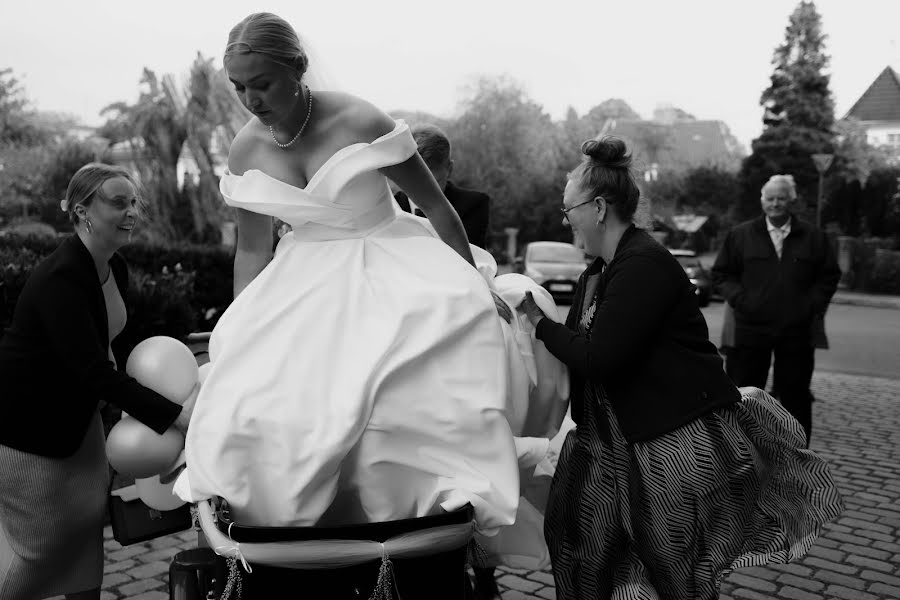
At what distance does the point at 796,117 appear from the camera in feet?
148

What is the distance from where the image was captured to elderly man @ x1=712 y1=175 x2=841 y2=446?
6.35 meters

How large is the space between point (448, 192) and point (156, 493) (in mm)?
2340

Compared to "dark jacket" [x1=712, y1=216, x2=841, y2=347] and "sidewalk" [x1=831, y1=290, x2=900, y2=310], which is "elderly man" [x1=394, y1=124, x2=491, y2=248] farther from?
"sidewalk" [x1=831, y1=290, x2=900, y2=310]

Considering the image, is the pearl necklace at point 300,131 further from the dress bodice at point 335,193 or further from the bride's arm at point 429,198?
the bride's arm at point 429,198

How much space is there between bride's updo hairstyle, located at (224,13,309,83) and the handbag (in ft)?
4.88

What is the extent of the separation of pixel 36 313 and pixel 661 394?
2.10 m

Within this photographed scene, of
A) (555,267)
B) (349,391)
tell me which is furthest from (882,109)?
(349,391)

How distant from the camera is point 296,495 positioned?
207cm

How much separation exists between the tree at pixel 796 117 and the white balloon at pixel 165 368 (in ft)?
133

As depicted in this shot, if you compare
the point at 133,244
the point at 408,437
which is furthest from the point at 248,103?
the point at 133,244

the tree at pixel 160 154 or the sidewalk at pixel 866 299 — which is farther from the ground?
the tree at pixel 160 154

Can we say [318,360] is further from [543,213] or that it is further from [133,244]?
[543,213]

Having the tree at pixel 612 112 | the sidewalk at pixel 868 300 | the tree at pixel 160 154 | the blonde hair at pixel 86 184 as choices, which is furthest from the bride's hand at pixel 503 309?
the tree at pixel 612 112

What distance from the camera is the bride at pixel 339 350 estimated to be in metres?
2.11
